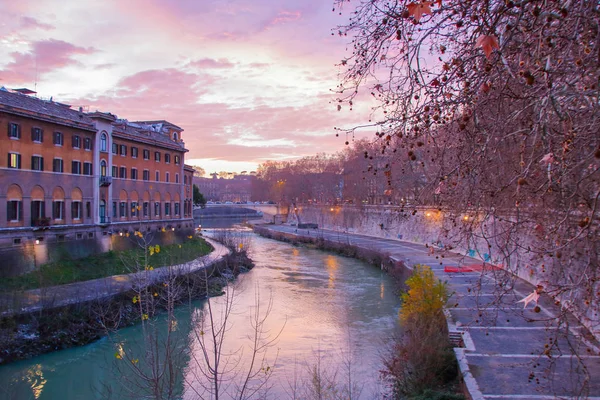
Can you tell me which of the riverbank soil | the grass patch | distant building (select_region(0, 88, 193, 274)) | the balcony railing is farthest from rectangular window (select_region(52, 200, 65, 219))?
the riverbank soil

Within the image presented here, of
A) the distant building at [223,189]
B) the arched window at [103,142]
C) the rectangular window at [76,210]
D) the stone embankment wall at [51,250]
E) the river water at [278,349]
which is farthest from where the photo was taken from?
the distant building at [223,189]

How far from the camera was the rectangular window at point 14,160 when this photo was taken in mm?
19536

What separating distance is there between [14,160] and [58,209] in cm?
319

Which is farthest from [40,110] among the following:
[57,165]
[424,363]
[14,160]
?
[424,363]

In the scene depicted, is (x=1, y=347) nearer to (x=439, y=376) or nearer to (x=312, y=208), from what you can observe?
(x=439, y=376)

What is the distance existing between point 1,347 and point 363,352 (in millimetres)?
8939

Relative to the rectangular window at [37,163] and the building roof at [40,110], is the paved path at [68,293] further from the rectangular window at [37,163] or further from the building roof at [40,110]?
the building roof at [40,110]

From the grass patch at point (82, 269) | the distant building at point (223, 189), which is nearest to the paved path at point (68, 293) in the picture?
the grass patch at point (82, 269)

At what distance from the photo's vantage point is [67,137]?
2275 centimetres

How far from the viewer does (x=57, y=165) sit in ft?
72.5

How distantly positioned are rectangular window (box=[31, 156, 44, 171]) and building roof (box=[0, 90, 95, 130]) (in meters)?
1.61

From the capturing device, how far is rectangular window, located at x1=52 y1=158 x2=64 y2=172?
21906mm

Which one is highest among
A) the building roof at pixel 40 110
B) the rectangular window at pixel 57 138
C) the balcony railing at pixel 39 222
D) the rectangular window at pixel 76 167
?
the building roof at pixel 40 110

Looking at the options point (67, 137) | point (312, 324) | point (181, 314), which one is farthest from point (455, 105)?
point (67, 137)
